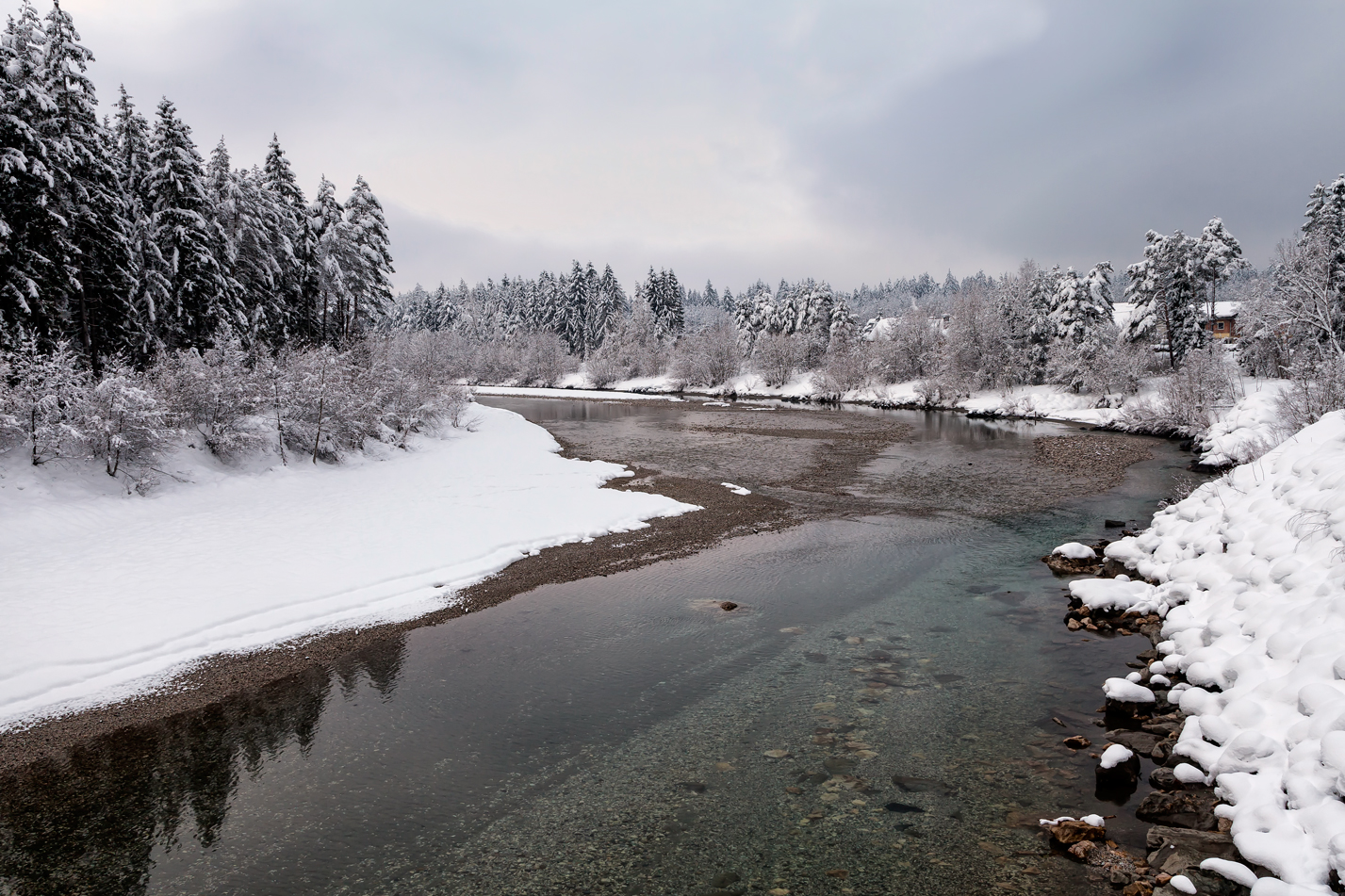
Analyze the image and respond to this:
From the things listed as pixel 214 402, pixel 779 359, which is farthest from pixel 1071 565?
pixel 779 359

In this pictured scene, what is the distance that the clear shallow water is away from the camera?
5871 millimetres

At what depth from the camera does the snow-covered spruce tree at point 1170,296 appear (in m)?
48.3

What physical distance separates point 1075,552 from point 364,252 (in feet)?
150

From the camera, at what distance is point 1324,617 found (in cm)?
744

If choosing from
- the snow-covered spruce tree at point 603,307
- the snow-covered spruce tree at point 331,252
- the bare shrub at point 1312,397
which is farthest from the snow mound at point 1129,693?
the snow-covered spruce tree at point 603,307

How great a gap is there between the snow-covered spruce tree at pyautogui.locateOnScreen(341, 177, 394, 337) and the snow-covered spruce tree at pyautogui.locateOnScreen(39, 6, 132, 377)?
1715 centimetres

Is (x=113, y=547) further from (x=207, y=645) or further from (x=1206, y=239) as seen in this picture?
(x=1206, y=239)

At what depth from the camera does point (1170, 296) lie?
49.2m

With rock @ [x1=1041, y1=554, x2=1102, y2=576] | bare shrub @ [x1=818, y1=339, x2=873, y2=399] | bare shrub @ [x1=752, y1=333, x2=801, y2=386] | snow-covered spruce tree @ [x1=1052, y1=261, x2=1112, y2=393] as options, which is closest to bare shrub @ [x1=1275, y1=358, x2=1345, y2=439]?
rock @ [x1=1041, y1=554, x2=1102, y2=576]

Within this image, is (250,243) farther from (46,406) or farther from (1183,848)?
(1183,848)

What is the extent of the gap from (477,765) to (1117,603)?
1112cm

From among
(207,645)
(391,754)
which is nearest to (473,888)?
(391,754)

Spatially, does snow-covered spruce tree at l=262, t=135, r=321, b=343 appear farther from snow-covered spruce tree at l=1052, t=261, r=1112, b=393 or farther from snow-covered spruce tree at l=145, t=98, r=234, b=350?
snow-covered spruce tree at l=1052, t=261, r=1112, b=393

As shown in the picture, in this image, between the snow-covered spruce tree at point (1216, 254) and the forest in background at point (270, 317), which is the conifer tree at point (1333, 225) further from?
the snow-covered spruce tree at point (1216, 254)
